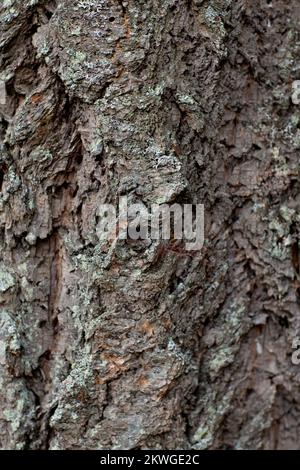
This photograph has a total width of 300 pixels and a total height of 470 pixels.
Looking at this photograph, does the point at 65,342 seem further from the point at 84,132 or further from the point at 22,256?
the point at 84,132

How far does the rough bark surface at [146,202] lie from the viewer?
125 cm

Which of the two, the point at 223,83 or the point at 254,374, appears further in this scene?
the point at 254,374

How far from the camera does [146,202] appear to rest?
1259 mm

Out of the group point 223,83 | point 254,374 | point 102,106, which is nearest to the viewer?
point 102,106

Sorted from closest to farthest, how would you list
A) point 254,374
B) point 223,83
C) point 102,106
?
point 102,106 < point 223,83 < point 254,374

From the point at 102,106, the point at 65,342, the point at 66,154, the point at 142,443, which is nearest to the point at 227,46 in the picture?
the point at 102,106

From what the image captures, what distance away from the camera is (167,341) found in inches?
52.1

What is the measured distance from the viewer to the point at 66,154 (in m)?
1.31

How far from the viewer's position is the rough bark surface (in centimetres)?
125

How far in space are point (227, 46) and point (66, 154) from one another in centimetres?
46

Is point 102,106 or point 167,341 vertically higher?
point 102,106
